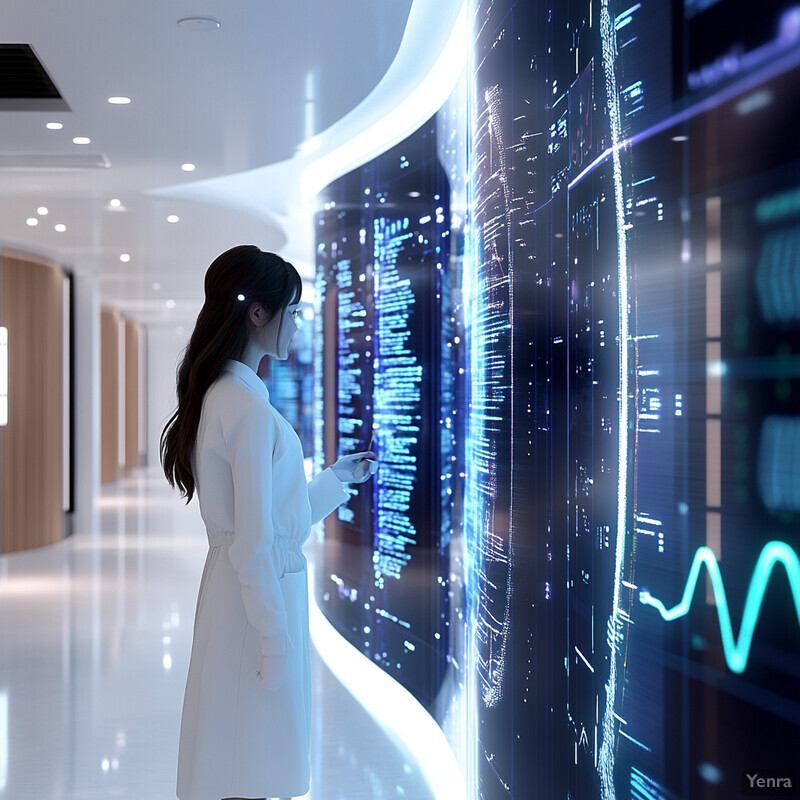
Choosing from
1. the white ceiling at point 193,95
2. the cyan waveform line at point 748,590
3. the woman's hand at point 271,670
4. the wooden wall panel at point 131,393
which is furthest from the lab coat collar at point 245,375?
the wooden wall panel at point 131,393

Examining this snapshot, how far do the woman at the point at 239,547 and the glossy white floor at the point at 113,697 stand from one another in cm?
151

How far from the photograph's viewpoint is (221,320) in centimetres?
212

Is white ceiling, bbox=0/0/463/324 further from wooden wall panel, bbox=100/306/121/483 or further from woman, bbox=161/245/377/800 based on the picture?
wooden wall panel, bbox=100/306/121/483

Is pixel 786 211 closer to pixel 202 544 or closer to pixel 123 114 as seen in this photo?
pixel 123 114

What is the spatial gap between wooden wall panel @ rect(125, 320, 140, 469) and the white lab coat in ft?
65.1

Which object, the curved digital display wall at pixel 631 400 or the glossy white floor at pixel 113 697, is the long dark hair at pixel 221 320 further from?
the glossy white floor at pixel 113 697

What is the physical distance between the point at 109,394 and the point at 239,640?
16.7 meters

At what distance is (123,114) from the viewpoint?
5703mm

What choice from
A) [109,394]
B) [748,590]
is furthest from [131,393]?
[748,590]

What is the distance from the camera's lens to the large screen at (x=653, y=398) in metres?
1.07

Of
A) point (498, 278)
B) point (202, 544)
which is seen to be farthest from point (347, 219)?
point (202, 544)

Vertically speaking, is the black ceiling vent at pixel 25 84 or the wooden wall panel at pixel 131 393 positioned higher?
the black ceiling vent at pixel 25 84

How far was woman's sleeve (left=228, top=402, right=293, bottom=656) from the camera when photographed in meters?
1.90

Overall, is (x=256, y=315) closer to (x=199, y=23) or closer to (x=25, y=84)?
(x=199, y=23)
